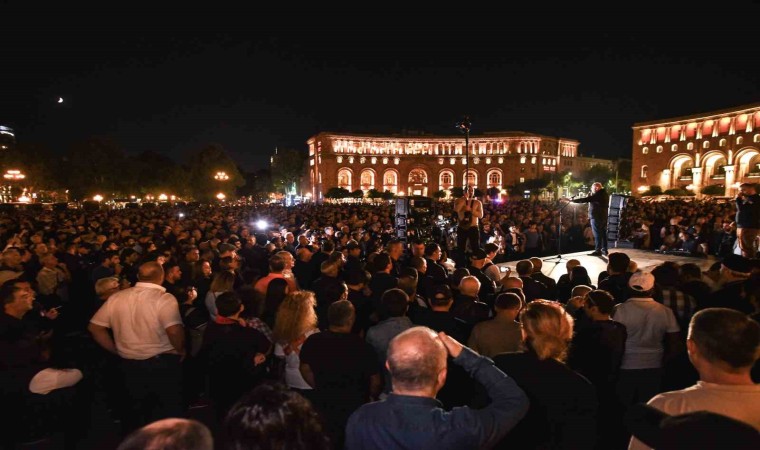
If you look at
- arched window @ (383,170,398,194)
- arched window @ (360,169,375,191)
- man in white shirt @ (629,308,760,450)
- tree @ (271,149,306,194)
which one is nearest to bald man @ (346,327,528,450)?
man in white shirt @ (629,308,760,450)

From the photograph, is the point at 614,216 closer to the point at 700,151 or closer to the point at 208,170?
the point at 208,170

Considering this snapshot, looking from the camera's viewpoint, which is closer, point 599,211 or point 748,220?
point 748,220

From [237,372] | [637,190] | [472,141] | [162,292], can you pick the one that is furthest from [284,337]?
[472,141]

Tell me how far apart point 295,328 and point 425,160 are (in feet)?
340

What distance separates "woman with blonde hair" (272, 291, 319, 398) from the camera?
3939 millimetres

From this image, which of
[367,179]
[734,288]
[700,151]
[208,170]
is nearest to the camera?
[734,288]

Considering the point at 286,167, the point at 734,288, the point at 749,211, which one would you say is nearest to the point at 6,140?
the point at 286,167

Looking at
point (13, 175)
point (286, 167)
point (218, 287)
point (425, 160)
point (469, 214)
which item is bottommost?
point (218, 287)

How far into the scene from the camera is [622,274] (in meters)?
6.28

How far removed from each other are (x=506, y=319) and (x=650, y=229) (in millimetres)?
13883

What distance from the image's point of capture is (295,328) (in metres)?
3.93

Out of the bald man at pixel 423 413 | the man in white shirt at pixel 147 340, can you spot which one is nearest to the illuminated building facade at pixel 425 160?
the man in white shirt at pixel 147 340

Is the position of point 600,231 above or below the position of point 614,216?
below

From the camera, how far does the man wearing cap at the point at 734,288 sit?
4.70 m
